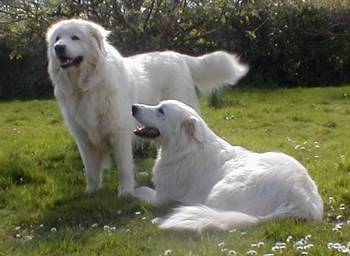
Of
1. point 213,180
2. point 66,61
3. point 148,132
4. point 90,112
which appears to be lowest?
point 213,180

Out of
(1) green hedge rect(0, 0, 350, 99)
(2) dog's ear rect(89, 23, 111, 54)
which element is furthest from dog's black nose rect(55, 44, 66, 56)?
(1) green hedge rect(0, 0, 350, 99)

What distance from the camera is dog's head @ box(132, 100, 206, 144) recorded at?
6.35 meters

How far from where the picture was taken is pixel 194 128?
6.34m

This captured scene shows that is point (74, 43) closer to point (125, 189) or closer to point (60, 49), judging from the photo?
point (60, 49)

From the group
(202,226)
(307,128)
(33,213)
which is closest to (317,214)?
(202,226)

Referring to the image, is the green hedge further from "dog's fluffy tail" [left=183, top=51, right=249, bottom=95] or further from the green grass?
"dog's fluffy tail" [left=183, top=51, right=249, bottom=95]

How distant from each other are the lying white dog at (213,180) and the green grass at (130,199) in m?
0.19

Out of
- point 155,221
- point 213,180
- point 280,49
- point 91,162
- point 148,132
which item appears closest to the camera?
point 155,221

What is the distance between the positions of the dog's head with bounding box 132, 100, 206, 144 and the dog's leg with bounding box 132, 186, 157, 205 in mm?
613

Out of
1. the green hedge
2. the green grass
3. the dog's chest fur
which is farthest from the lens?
the green hedge

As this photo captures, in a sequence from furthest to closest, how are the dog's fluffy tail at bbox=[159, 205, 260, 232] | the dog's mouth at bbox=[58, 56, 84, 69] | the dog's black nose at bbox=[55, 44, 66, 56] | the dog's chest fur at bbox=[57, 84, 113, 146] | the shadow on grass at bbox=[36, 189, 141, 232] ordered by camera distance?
1. the dog's chest fur at bbox=[57, 84, 113, 146]
2. the dog's mouth at bbox=[58, 56, 84, 69]
3. the dog's black nose at bbox=[55, 44, 66, 56]
4. the shadow on grass at bbox=[36, 189, 141, 232]
5. the dog's fluffy tail at bbox=[159, 205, 260, 232]

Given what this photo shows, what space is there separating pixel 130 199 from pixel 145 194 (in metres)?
0.34

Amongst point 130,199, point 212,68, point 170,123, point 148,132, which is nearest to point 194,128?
point 170,123

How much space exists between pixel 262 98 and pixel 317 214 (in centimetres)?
974
